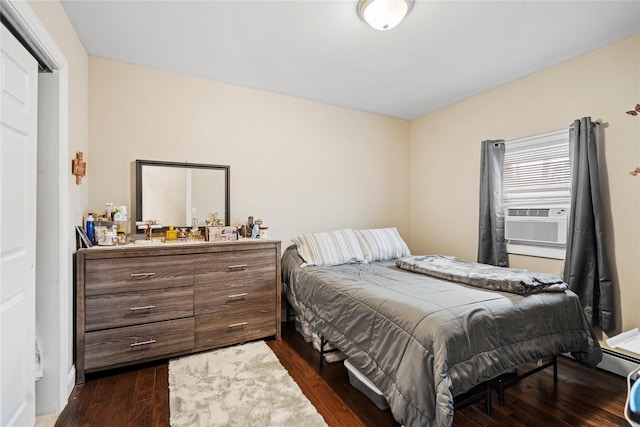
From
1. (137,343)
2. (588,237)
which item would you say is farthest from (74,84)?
(588,237)

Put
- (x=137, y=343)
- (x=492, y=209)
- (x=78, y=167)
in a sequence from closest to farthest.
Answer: (x=78, y=167) → (x=137, y=343) → (x=492, y=209)

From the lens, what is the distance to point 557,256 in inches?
101

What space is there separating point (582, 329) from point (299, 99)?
123 inches

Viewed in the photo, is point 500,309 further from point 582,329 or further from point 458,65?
point 458,65

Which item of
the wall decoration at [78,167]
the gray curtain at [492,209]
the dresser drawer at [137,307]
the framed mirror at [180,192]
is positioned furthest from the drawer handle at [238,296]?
the gray curtain at [492,209]

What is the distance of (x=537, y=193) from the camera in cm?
276

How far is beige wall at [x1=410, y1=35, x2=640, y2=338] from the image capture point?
2.18 meters

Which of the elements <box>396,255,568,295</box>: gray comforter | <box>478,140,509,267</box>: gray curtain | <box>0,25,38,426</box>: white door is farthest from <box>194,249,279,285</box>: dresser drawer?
<box>478,140,509,267</box>: gray curtain

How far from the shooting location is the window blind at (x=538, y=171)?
2.57 meters

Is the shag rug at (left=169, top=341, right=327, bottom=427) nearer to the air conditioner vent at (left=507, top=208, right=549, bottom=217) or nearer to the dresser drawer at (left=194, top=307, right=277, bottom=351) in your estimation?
the dresser drawer at (left=194, top=307, right=277, bottom=351)

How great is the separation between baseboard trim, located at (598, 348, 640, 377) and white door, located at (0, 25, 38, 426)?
3624 millimetres

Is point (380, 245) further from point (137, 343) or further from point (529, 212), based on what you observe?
point (137, 343)

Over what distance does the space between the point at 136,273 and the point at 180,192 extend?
85 cm

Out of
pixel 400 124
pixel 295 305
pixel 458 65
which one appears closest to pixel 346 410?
pixel 295 305
